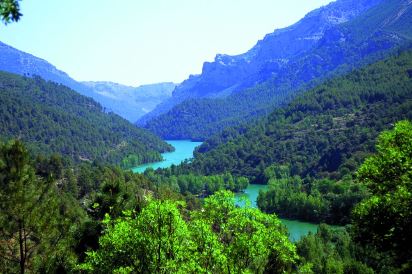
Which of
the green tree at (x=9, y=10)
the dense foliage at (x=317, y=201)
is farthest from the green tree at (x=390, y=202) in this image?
the dense foliage at (x=317, y=201)

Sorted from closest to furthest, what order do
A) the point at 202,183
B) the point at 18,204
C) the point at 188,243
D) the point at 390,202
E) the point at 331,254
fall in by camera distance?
the point at 390,202 < the point at 188,243 < the point at 18,204 < the point at 331,254 < the point at 202,183

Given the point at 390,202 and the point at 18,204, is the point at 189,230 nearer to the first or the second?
the point at 18,204

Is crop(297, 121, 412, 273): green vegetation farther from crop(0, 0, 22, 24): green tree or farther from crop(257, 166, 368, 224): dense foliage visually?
crop(257, 166, 368, 224): dense foliage

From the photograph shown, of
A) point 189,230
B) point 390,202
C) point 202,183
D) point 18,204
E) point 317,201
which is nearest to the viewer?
point 390,202

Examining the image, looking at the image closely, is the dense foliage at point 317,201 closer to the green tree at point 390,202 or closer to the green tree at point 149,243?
the green tree at point 390,202

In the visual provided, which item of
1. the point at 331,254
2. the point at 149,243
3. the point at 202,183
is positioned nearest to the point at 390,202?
the point at 149,243

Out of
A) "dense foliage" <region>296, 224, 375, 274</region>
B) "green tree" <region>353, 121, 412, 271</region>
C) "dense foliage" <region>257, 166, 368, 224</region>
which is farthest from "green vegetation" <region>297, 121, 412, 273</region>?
"dense foliage" <region>257, 166, 368, 224</region>

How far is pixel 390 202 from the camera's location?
1870 centimetres

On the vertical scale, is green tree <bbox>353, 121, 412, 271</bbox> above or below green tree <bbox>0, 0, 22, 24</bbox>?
below

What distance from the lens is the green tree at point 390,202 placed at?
18.0 m

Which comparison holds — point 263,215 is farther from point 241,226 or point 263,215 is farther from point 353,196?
point 353,196

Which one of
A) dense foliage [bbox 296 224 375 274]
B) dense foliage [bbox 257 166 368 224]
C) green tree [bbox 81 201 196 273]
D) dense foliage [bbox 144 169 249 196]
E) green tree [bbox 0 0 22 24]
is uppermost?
green tree [bbox 0 0 22 24]

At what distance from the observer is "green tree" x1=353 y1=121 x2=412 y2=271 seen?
1802 centimetres

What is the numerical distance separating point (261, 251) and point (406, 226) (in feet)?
20.8
